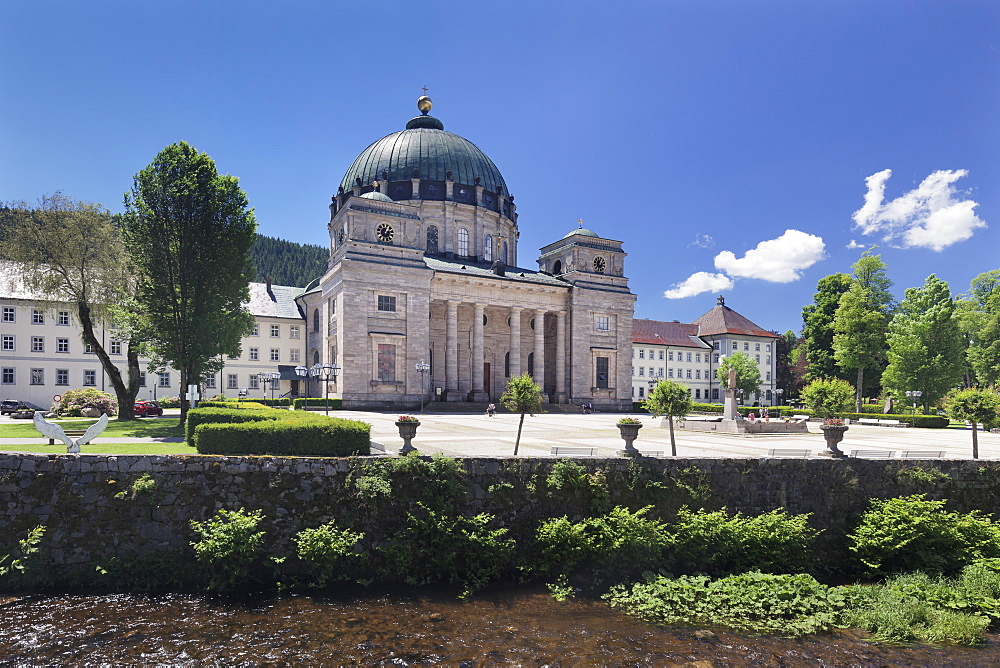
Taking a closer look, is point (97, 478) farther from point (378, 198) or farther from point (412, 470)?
point (378, 198)

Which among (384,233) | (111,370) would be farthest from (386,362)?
(111,370)

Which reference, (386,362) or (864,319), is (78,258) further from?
(864,319)

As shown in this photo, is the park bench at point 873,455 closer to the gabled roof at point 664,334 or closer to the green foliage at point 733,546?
the green foliage at point 733,546

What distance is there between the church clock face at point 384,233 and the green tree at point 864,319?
42.5m

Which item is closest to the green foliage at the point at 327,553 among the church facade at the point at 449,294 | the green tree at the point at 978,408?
the green tree at the point at 978,408

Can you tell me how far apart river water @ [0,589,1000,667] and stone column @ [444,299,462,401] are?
135 ft

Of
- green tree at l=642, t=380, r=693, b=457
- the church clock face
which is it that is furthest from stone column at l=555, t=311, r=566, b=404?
green tree at l=642, t=380, r=693, b=457

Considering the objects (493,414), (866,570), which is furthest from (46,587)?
(493,414)

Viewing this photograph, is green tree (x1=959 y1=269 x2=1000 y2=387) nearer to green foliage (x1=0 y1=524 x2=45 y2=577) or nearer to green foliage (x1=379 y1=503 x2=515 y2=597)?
green foliage (x1=379 y1=503 x2=515 y2=597)

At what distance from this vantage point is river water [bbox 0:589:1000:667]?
1000cm

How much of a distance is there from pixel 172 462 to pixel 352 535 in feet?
15.1

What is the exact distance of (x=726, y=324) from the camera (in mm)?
88375

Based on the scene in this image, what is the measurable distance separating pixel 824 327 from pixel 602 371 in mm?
25483

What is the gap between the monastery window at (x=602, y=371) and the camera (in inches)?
2405
